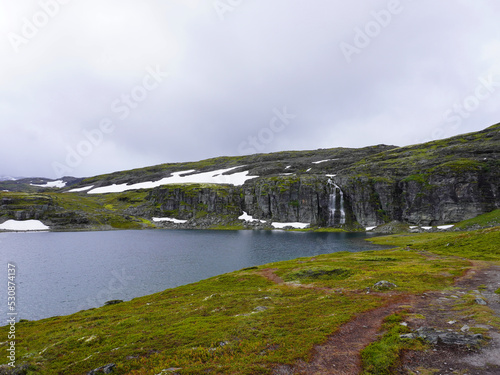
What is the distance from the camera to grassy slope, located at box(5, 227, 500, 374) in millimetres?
16016

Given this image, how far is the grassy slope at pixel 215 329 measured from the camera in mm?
16016

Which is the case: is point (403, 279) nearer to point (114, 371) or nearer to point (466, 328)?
point (466, 328)

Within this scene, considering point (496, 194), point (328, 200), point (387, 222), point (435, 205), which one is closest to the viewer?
point (496, 194)

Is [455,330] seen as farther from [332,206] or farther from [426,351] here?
[332,206]

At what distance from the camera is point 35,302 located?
4288 centimetres

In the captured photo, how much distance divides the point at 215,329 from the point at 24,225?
22443cm

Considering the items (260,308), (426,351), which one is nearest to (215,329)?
(260,308)

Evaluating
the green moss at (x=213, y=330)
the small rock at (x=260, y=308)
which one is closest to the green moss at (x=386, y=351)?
the green moss at (x=213, y=330)

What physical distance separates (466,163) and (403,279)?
16867 cm

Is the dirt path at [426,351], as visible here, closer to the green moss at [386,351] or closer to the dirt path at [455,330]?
the dirt path at [455,330]

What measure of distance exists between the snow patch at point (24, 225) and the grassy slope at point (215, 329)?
A: 19298 cm

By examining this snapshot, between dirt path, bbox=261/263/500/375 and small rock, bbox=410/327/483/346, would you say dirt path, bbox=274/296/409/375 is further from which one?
small rock, bbox=410/327/483/346

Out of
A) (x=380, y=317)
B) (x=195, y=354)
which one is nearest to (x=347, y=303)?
(x=380, y=317)

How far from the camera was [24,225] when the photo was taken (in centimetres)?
17950
